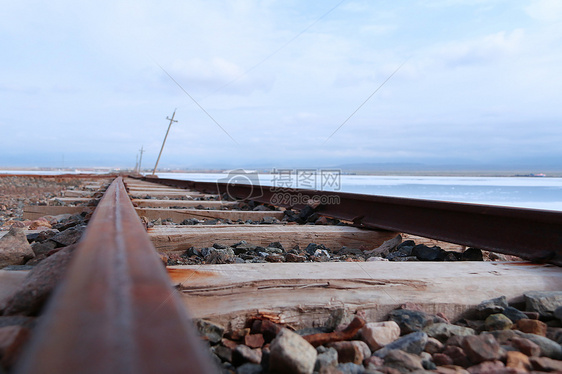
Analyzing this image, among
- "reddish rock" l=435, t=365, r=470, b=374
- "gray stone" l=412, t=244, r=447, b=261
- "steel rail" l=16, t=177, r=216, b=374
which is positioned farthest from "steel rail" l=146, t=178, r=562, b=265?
"steel rail" l=16, t=177, r=216, b=374

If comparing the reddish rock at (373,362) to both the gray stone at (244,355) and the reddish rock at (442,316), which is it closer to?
the gray stone at (244,355)

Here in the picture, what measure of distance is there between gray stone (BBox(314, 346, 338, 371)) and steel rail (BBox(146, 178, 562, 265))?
1425 millimetres

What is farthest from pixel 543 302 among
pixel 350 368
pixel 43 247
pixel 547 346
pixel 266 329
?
pixel 43 247

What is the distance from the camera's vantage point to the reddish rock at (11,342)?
2.14 feet

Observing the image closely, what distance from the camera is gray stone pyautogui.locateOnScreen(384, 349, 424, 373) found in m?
0.94

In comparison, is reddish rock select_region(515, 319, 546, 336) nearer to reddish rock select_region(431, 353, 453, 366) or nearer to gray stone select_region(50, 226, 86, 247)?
reddish rock select_region(431, 353, 453, 366)

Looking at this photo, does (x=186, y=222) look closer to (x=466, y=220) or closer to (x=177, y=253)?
(x=177, y=253)

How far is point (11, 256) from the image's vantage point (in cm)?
176

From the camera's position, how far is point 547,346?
105 centimetres

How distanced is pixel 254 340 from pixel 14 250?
1363mm

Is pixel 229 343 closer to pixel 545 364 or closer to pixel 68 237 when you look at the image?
pixel 545 364

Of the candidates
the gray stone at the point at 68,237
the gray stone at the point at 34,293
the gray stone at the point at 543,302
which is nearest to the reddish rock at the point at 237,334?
the gray stone at the point at 34,293

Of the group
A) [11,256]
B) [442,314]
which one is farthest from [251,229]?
[442,314]

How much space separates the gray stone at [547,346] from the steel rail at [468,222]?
36.9 inches
